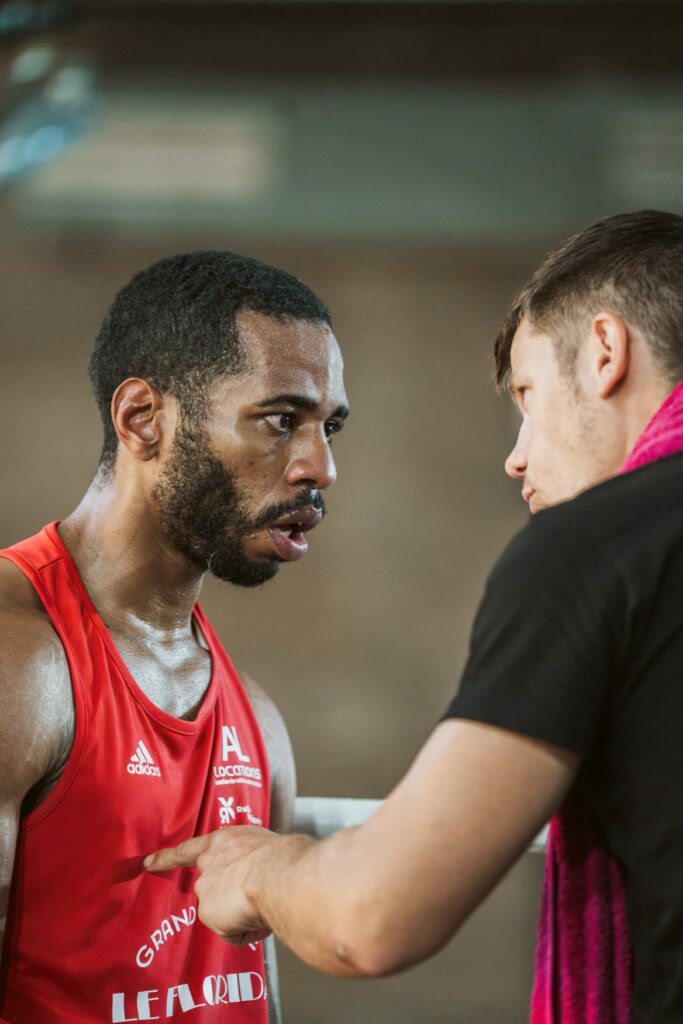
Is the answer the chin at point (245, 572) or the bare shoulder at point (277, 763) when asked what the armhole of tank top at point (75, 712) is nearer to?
the chin at point (245, 572)

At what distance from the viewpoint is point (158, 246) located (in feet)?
11.0

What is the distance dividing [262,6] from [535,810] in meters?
3.16

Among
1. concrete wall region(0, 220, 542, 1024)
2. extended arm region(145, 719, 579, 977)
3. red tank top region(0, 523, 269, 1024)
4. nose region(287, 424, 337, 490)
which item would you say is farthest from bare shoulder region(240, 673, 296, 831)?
concrete wall region(0, 220, 542, 1024)

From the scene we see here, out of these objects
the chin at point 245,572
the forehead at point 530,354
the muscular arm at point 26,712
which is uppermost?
the forehead at point 530,354

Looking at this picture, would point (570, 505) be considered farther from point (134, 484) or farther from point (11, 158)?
point (11, 158)

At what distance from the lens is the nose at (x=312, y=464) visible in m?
1.46

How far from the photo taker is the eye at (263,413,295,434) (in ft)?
4.80

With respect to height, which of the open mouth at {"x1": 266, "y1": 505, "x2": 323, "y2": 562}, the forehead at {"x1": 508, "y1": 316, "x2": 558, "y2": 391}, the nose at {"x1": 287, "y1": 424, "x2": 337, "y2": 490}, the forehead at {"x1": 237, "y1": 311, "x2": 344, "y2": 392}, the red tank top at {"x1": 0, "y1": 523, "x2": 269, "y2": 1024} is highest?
the forehead at {"x1": 237, "y1": 311, "x2": 344, "y2": 392}

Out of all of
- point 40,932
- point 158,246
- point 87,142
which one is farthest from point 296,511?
point 87,142

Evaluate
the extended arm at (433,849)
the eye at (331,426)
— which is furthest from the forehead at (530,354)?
the eye at (331,426)

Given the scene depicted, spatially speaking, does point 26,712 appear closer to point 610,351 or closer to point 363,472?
point 610,351

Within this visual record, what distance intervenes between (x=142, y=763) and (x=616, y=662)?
0.73 meters

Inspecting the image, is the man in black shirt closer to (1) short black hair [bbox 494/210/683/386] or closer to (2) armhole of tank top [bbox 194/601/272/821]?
(1) short black hair [bbox 494/210/683/386]

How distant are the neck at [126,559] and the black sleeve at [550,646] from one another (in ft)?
2.47
